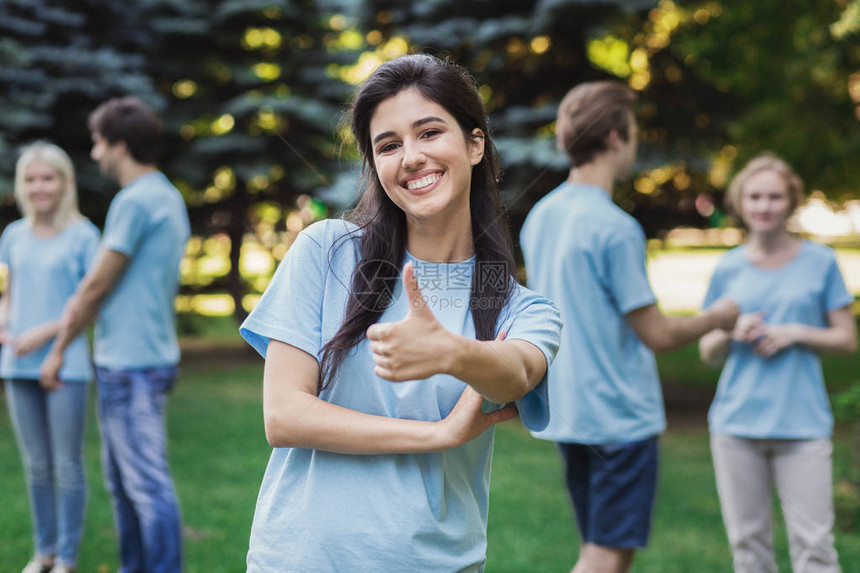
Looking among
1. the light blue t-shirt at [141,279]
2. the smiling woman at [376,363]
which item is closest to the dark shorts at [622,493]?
the smiling woman at [376,363]

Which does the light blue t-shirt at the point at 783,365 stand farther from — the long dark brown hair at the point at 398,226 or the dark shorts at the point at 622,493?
the long dark brown hair at the point at 398,226

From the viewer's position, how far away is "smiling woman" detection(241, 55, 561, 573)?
171 cm

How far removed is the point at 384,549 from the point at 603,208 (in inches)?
75.9

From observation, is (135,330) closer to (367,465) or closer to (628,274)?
(628,274)

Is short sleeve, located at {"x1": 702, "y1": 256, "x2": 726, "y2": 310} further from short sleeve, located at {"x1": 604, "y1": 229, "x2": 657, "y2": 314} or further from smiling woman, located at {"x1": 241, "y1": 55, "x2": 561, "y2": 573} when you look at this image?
smiling woman, located at {"x1": 241, "y1": 55, "x2": 561, "y2": 573}

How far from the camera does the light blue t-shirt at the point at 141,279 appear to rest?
393 centimetres

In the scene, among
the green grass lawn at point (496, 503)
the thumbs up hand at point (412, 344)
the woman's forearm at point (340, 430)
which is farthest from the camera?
the green grass lawn at point (496, 503)

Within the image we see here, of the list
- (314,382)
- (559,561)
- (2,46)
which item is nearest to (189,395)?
(2,46)

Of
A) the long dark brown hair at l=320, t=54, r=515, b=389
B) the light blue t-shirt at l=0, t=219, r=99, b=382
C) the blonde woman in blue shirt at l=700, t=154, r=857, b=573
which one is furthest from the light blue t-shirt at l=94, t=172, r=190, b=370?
the blonde woman in blue shirt at l=700, t=154, r=857, b=573

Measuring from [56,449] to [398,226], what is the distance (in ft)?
9.92

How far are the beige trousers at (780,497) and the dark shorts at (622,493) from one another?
0.49m

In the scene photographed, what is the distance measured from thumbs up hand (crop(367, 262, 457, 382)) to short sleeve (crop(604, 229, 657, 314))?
1.89 meters

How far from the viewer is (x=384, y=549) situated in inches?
67.4


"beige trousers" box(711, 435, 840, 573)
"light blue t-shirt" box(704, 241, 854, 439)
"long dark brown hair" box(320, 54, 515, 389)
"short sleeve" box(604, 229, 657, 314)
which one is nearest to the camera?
"long dark brown hair" box(320, 54, 515, 389)
